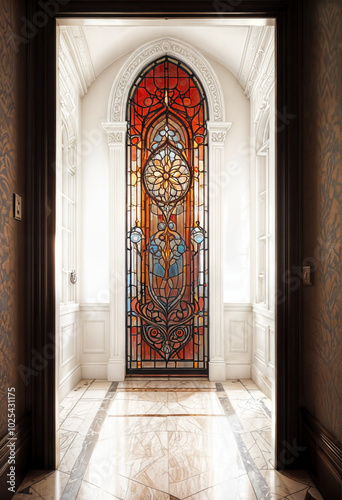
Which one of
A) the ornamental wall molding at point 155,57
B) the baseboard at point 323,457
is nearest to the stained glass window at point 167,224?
the ornamental wall molding at point 155,57

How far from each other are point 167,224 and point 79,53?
1815 millimetres

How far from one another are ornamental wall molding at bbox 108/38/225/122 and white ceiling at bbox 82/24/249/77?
A: 7 cm

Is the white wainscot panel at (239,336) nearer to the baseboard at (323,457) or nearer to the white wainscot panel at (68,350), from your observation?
the white wainscot panel at (68,350)

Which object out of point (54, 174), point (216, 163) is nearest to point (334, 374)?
point (54, 174)

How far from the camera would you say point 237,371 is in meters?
4.26

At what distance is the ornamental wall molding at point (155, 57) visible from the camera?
14.1 ft

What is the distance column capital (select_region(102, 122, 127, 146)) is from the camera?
4.26 m

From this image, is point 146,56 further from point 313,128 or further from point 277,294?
point 277,294

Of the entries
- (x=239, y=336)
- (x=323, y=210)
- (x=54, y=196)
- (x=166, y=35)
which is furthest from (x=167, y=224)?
(x=323, y=210)

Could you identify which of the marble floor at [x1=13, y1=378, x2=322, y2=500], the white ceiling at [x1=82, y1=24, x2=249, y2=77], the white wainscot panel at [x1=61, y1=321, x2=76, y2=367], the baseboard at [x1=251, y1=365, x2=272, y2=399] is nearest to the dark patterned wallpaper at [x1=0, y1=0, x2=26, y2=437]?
the marble floor at [x1=13, y1=378, x2=322, y2=500]

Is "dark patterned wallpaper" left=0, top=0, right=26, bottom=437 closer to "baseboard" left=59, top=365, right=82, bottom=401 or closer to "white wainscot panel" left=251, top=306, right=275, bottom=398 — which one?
"baseboard" left=59, top=365, right=82, bottom=401

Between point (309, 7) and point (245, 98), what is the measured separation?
218 centimetres

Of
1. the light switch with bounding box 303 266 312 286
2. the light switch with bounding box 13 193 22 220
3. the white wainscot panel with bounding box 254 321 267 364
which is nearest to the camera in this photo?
the light switch with bounding box 13 193 22 220

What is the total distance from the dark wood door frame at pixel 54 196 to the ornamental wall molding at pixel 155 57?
6.63ft
